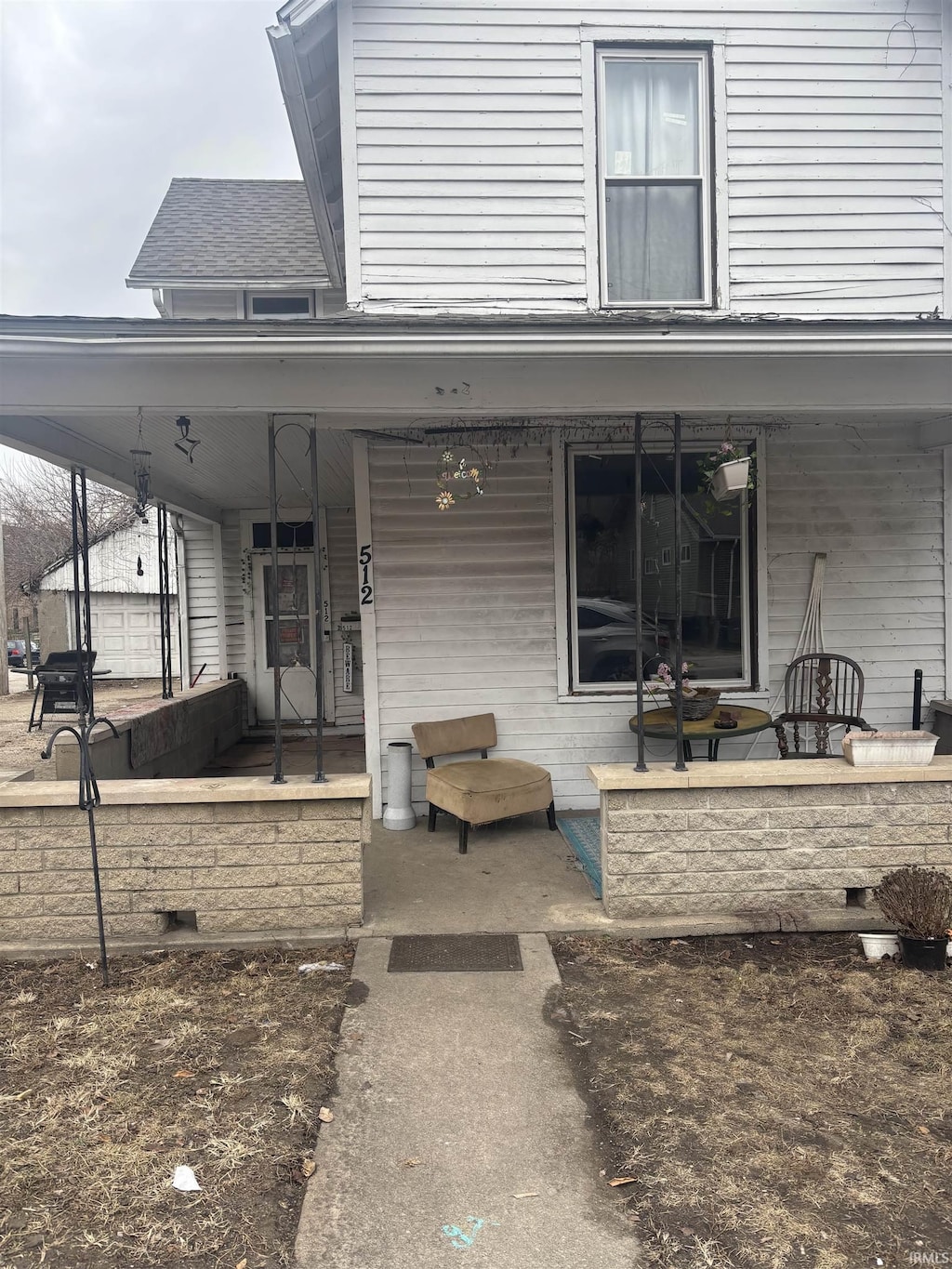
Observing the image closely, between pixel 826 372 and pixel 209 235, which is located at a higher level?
pixel 209 235

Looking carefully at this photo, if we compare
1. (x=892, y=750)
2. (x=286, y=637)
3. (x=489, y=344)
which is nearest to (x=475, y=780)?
(x=892, y=750)

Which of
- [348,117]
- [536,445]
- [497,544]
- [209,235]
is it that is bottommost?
[497,544]

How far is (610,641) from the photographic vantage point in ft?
19.7

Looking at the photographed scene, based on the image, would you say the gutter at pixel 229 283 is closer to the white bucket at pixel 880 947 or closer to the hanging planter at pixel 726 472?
the hanging planter at pixel 726 472

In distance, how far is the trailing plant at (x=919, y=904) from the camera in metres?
3.49

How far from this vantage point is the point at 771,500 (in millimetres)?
5934

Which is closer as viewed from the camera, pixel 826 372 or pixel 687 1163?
pixel 687 1163

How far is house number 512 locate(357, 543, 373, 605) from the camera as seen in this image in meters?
5.74

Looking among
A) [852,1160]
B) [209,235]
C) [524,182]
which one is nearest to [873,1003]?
[852,1160]

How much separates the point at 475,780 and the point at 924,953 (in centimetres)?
262

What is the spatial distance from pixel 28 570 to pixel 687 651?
29231 mm

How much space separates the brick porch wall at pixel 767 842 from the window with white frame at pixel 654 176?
3.55 m

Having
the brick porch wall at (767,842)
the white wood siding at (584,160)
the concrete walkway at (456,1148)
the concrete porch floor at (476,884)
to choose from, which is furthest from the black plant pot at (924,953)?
the white wood siding at (584,160)

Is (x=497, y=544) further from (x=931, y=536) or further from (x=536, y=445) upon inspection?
(x=931, y=536)
